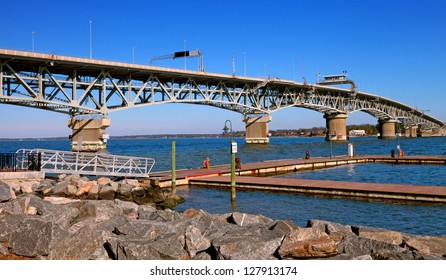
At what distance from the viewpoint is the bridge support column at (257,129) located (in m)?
98.8

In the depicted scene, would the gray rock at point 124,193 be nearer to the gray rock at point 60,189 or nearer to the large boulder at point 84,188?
the large boulder at point 84,188

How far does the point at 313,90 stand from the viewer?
105 m

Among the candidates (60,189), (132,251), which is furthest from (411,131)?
(132,251)

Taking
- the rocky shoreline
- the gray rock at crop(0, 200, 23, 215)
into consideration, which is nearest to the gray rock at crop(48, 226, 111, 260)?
the rocky shoreline

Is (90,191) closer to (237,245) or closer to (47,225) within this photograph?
(47,225)

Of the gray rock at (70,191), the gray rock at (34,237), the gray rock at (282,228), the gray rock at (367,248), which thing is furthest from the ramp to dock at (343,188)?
the gray rock at (34,237)

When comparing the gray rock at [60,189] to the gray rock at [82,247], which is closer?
the gray rock at [82,247]

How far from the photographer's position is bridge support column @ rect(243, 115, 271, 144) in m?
98.8

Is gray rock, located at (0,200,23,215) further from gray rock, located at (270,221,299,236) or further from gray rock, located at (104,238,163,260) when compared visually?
gray rock, located at (270,221,299,236)

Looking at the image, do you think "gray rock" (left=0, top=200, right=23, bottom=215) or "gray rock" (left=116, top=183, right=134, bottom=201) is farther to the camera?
"gray rock" (left=116, top=183, right=134, bottom=201)

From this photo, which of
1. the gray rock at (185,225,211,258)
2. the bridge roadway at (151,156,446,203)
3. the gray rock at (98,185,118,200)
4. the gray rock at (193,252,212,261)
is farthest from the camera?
the gray rock at (98,185,118,200)

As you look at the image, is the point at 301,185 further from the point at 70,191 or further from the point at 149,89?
the point at 149,89

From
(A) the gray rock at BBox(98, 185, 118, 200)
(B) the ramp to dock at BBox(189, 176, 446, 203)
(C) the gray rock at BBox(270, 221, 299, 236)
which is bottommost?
(B) the ramp to dock at BBox(189, 176, 446, 203)

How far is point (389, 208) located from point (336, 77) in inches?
4674
